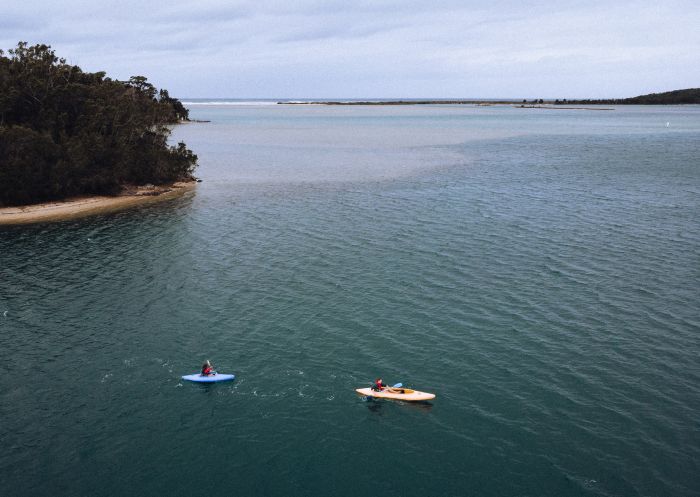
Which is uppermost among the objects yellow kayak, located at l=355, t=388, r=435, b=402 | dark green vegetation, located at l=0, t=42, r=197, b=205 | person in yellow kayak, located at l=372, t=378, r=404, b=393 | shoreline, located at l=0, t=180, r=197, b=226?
dark green vegetation, located at l=0, t=42, r=197, b=205

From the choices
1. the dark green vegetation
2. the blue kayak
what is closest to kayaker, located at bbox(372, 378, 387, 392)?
the blue kayak

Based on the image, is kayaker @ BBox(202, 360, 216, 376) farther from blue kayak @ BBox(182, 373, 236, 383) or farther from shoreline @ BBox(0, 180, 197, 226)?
shoreline @ BBox(0, 180, 197, 226)

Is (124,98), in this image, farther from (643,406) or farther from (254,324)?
(643,406)

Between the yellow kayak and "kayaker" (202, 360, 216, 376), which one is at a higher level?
"kayaker" (202, 360, 216, 376)

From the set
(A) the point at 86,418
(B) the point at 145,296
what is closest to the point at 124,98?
(B) the point at 145,296

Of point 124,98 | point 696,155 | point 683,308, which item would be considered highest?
point 124,98

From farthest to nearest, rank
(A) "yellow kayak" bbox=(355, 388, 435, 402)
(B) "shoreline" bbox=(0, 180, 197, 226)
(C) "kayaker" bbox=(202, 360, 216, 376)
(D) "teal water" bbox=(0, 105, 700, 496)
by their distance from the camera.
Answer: (B) "shoreline" bbox=(0, 180, 197, 226) → (C) "kayaker" bbox=(202, 360, 216, 376) → (A) "yellow kayak" bbox=(355, 388, 435, 402) → (D) "teal water" bbox=(0, 105, 700, 496)

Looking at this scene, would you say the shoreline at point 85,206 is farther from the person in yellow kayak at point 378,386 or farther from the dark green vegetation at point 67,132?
the person in yellow kayak at point 378,386
